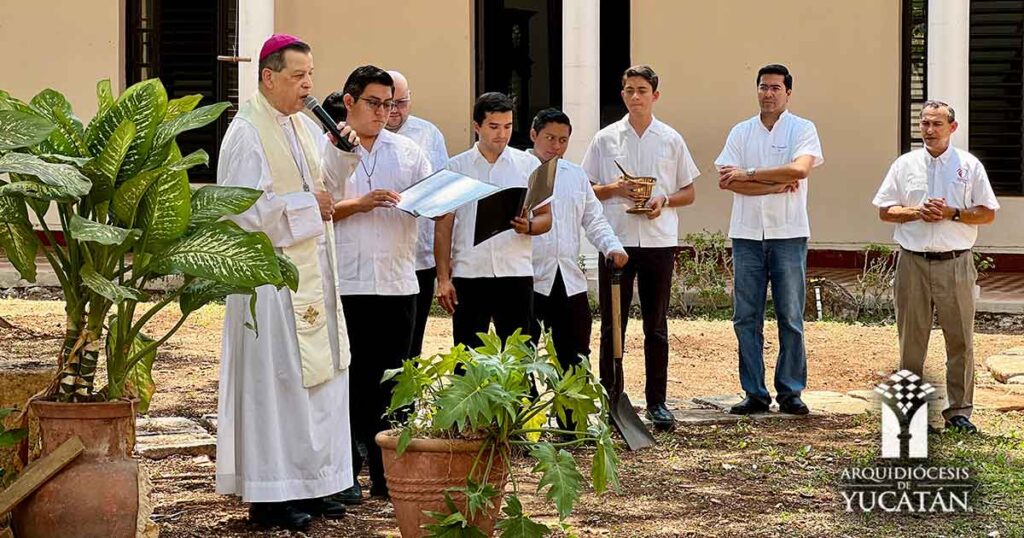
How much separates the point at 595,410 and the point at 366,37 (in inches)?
419

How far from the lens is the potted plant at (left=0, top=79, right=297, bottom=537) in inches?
162

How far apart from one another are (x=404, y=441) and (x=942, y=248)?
12.7 ft

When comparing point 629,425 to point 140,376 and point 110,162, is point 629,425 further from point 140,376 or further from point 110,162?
point 110,162

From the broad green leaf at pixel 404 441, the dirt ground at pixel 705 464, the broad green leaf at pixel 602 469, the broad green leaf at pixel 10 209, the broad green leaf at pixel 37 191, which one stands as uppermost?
the broad green leaf at pixel 37 191

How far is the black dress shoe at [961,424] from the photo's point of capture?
7.50m

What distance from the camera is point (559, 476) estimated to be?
4477 millimetres

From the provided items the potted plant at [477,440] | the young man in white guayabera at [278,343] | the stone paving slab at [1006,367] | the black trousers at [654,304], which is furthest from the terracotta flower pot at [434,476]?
the stone paving slab at [1006,367]

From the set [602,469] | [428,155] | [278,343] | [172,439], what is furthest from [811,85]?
[602,469]

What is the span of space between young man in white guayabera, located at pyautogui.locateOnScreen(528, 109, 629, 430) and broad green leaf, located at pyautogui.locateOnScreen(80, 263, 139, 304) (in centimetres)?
320

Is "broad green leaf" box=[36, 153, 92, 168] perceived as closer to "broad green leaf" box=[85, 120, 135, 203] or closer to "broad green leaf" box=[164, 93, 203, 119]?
"broad green leaf" box=[85, 120, 135, 203]

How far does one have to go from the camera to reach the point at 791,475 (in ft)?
21.5

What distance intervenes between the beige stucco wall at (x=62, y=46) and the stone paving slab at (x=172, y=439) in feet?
27.2

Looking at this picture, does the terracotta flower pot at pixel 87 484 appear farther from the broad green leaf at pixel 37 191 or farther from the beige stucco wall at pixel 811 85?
the beige stucco wall at pixel 811 85

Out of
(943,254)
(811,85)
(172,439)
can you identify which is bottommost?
(172,439)
